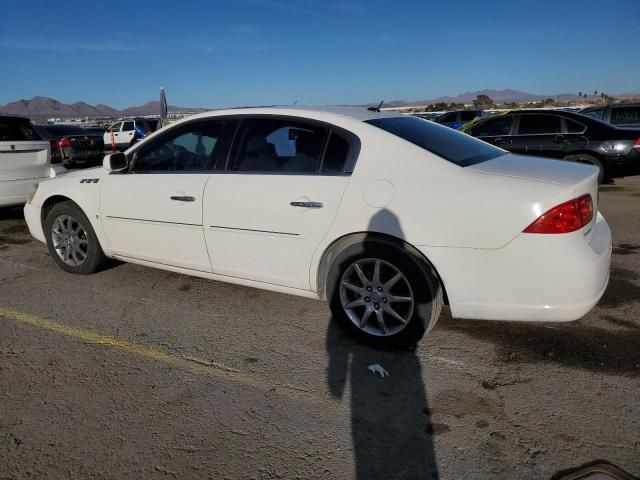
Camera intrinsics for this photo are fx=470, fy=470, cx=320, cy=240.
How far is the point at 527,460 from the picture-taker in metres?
2.08

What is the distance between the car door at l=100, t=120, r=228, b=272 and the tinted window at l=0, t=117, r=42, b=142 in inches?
142

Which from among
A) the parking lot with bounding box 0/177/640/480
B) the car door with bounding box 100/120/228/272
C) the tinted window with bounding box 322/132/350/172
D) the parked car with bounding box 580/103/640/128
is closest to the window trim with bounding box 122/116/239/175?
Result: the car door with bounding box 100/120/228/272

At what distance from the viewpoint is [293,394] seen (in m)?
2.62

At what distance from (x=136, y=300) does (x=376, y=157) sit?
2.39m

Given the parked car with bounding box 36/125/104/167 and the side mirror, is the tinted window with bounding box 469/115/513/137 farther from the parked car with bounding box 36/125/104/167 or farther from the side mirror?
the parked car with bounding box 36/125/104/167

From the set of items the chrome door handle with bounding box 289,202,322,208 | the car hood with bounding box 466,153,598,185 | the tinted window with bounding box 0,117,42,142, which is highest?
the tinted window with bounding box 0,117,42,142

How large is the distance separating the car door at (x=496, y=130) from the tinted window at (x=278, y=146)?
6296mm

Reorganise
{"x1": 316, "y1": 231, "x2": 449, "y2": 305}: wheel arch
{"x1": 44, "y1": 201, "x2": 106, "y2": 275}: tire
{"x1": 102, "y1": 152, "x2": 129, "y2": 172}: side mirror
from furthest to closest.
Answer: {"x1": 44, "y1": 201, "x2": 106, "y2": 275}: tire
{"x1": 102, "y1": 152, "x2": 129, "y2": 172}: side mirror
{"x1": 316, "y1": 231, "x2": 449, "y2": 305}: wheel arch

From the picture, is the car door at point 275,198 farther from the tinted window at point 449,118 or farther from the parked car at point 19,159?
the tinted window at point 449,118

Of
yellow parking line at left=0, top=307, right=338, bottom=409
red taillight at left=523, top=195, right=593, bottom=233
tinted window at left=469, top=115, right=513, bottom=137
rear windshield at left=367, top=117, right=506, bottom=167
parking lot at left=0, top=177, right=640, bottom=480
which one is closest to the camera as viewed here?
parking lot at left=0, top=177, right=640, bottom=480

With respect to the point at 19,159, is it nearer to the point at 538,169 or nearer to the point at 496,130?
the point at 538,169

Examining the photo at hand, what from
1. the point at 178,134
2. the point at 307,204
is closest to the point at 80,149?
the point at 178,134

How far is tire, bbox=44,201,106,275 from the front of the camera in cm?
438

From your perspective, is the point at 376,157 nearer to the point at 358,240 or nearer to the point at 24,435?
the point at 358,240
